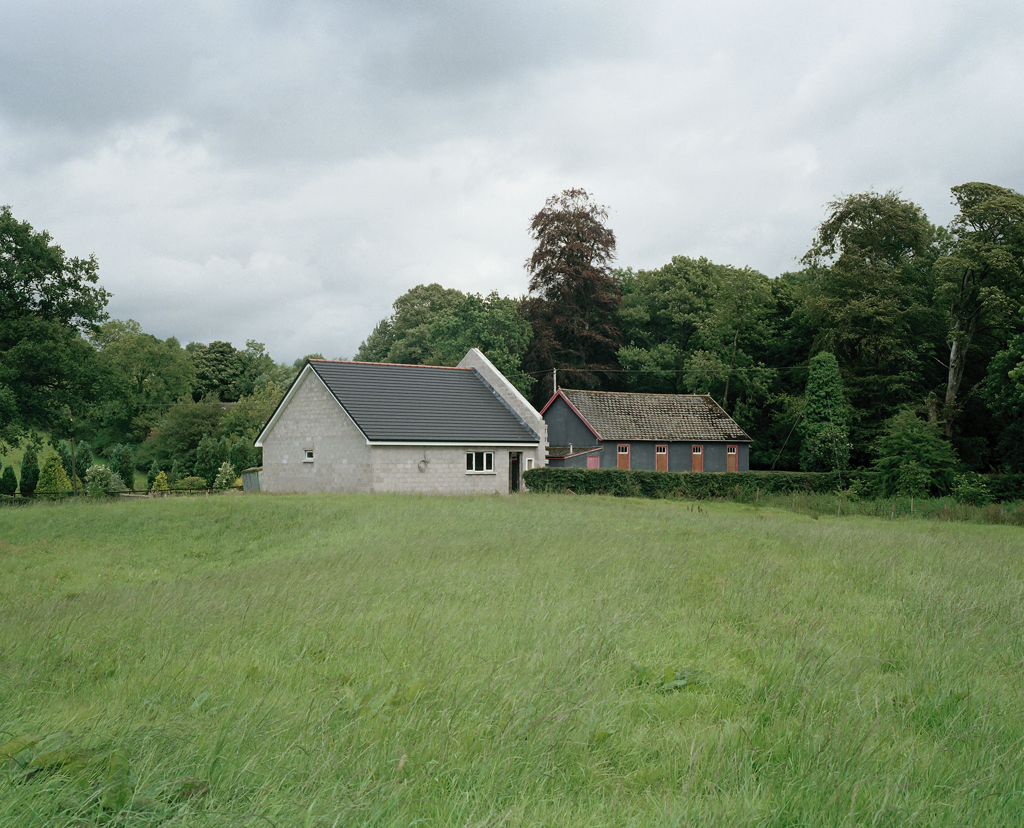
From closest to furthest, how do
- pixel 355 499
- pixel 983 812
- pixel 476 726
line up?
pixel 983 812 < pixel 476 726 < pixel 355 499

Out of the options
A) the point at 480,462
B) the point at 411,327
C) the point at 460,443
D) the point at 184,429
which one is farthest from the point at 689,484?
the point at 411,327

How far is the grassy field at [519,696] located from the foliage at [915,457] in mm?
21824

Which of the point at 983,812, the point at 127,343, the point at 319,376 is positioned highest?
the point at 127,343

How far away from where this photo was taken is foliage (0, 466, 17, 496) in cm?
4203

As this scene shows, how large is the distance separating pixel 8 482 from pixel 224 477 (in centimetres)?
1206

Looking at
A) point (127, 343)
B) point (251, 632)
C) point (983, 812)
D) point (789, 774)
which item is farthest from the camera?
point (127, 343)

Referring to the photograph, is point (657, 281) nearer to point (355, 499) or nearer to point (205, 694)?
point (355, 499)

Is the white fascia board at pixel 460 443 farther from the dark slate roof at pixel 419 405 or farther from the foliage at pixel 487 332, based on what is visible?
the foliage at pixel 487 332

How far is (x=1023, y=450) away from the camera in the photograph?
1348 inches

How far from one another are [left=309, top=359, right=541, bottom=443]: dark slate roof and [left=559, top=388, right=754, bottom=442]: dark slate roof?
24.5 ft

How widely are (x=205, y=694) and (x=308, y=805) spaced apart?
5.51 ft

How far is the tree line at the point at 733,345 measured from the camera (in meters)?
31.8

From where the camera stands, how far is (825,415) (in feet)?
131

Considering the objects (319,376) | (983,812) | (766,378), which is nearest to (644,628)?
(983,812)
